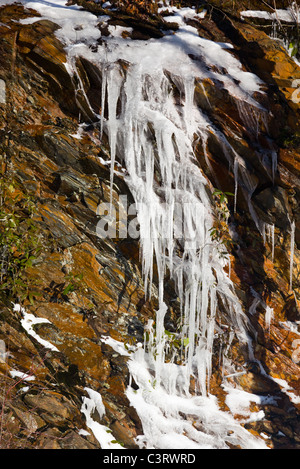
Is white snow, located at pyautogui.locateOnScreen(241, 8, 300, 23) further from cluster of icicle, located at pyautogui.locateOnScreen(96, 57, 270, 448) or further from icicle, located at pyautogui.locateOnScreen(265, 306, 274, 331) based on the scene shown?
icicle, located at pyautogui.locateOnScreen(265, 306, 274, 331)

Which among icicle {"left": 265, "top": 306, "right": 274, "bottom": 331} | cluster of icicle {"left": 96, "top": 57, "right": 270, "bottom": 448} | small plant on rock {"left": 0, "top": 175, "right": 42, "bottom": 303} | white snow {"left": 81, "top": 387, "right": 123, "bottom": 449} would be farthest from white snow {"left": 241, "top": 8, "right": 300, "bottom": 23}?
white snow {"left": 81, "top": 387, "right": 123, "bottom": 449}

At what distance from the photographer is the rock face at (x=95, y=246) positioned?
362cm

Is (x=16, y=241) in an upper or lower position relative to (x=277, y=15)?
lower

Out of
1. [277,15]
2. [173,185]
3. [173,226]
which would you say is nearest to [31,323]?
[173,226]

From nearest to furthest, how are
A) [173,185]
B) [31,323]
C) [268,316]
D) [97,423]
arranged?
[97,423] < [31,323] < [173,185] < [268,316]

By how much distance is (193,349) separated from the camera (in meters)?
5.05

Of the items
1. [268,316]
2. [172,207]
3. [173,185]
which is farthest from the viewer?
[268,316]

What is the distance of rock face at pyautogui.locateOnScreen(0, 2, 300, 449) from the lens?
11.9ft

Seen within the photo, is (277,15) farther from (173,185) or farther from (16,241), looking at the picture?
(16,241)

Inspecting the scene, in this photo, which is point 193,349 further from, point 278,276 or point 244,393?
point 278,276

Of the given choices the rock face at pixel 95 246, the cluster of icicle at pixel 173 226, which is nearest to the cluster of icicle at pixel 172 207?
the cluster of icicle at pixel 173 226

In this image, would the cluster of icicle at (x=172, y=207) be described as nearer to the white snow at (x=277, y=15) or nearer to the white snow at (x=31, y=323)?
the white snow at (x=31, y=323)

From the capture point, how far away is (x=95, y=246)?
489 centimetres
